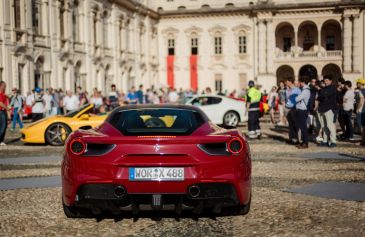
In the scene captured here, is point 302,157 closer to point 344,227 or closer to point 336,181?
point 336,181

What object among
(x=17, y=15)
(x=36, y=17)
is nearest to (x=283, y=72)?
(x=36, y=17)

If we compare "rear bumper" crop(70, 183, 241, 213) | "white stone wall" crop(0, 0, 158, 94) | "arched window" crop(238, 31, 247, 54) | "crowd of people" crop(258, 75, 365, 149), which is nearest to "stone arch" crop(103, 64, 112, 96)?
"white stone wall" crop(0, 0, 158, 94)

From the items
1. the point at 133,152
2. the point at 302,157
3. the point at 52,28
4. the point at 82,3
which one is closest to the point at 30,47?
the point at 52,28

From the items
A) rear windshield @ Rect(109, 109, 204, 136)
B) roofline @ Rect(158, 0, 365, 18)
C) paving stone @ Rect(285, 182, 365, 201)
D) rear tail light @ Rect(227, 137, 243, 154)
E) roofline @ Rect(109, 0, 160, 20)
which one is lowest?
paving stone @ Rect(285, 182, 365, 201)

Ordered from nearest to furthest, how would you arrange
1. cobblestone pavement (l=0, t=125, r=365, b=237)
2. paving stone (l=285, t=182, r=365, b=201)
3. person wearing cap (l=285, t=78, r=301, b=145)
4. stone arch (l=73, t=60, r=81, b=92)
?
cobblestone pavement (l=0, t=125, r=365, b=237) → paving stone (l=285, t=182, r=365, b=201) → person wearing cap (l=285, t=78, r=301, b=145) → stone arch (l=73, t=60, r=81, b=92)

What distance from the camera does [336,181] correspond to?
8203mm

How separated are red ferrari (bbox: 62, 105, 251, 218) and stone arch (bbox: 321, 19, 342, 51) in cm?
5082

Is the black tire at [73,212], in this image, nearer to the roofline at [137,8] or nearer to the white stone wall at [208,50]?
the roofline at [137,8]

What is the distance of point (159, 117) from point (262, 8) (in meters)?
46.9

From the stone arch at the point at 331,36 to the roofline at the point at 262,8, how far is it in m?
3.02

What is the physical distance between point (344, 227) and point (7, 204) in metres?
4.09

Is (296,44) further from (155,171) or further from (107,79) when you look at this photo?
(155,171)

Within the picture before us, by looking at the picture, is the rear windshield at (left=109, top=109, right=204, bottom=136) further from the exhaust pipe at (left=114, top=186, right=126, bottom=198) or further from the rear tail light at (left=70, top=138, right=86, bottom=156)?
the exhaust pipe at (left=114, top=186, right=126, bottom=198)

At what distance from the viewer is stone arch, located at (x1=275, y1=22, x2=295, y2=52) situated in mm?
54625
